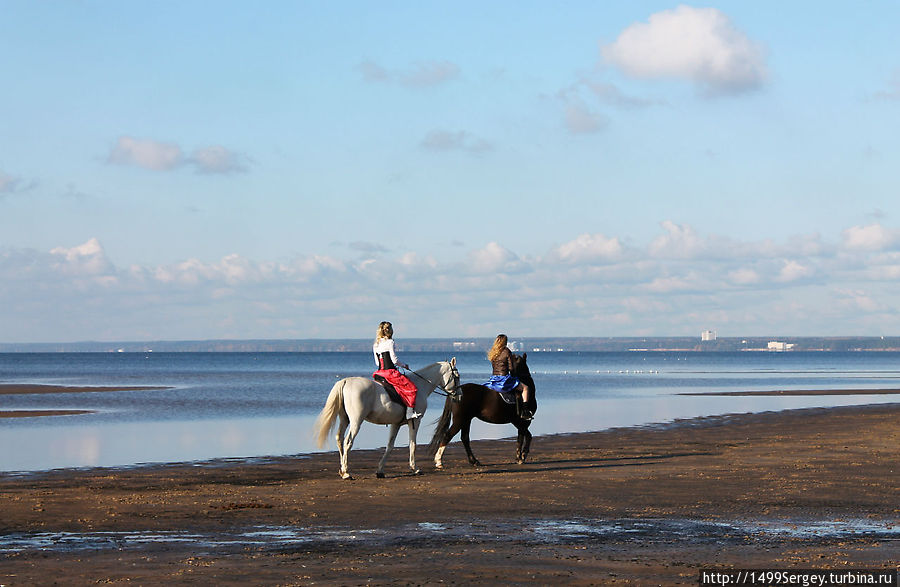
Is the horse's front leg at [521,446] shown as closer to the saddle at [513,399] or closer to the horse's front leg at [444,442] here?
the saddle at [513,399]

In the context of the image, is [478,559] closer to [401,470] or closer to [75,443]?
[401,470]

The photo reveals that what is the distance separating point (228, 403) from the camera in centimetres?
5144

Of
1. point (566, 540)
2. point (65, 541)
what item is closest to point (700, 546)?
point (566, 540)

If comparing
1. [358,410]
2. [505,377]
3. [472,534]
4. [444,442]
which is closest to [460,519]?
[472,534]

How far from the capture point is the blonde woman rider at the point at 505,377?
21500 mm

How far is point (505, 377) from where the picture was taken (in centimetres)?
2161

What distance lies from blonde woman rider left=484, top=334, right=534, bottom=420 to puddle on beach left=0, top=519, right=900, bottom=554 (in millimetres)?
8027

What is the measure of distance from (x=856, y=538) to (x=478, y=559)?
4.64 metres

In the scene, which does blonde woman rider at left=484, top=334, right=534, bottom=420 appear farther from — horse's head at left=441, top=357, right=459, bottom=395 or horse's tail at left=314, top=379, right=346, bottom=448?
horse's tail at left=314, top=379, right=346, bottom=448

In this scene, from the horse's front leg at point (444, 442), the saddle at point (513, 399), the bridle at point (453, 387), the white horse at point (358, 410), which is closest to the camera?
the white horse at point (358, 410)

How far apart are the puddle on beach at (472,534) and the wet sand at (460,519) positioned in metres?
0.04

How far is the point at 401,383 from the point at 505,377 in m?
3.05

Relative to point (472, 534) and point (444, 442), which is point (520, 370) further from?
point (472, 534)

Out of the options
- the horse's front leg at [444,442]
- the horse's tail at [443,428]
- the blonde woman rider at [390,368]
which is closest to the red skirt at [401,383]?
the blonde woman rider at [390,368]
